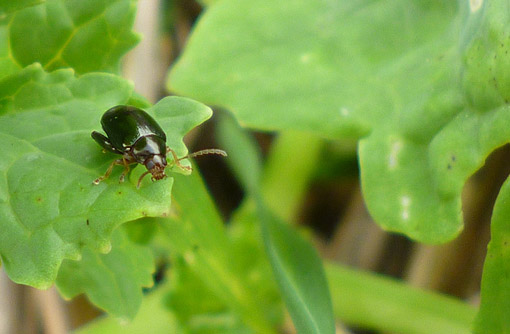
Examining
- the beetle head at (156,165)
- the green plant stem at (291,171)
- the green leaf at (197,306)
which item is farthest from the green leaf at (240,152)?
the beetle head at (156,165)

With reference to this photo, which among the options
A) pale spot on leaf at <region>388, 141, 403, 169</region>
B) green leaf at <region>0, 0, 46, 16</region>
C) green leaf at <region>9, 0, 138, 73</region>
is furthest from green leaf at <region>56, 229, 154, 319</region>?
pale spot on leaf at <region>388, 141, 403, 169</region>

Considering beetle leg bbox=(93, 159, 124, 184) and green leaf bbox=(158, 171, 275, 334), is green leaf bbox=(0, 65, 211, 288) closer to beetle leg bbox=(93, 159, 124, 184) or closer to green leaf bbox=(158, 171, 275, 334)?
beetle leg bbox=(93, 159, 124, 184)

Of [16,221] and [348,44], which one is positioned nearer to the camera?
[16,221]

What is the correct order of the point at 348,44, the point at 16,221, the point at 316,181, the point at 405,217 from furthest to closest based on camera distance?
the point at 316,181 < the point at 348,44 < the point at 405,217 < the point at 16,221

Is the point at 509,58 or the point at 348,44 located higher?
the point at 509,58

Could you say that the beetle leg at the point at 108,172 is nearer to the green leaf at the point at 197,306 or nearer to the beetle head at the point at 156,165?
the beetle head at the point at 156,165

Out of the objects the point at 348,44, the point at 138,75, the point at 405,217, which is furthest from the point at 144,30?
the point at 405,217

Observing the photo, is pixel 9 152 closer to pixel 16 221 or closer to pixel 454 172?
pixel 16 221
